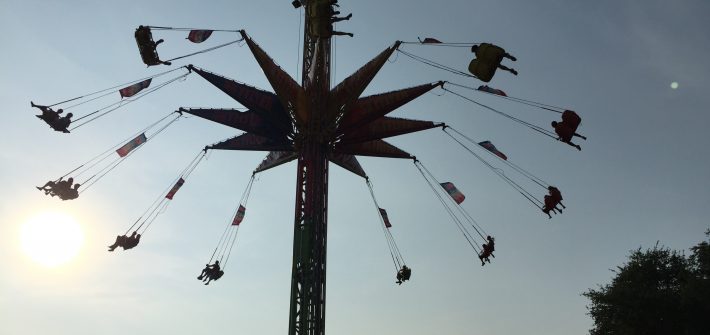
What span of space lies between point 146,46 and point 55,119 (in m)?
4.51

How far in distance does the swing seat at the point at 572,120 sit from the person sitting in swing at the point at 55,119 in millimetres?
19802

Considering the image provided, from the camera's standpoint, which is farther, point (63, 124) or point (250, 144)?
point (250, 144)

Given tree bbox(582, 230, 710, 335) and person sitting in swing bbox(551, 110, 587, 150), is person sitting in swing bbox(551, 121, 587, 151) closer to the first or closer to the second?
person sitting in swing bbox(551, 110, 587, 150)

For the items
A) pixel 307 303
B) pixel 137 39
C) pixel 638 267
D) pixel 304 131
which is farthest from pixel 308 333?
pixel 638 267

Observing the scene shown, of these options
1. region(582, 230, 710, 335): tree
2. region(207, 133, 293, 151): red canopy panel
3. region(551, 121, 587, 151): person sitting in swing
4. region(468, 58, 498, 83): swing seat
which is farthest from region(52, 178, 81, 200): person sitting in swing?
region(582, 230, 710, 335): tree

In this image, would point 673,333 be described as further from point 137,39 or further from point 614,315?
point 137,39

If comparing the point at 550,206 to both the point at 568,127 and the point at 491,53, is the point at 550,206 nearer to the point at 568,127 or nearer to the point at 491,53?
the point at 568,127

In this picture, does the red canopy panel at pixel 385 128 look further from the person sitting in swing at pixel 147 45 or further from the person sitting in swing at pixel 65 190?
the person sitting in swing at pixel 65 190

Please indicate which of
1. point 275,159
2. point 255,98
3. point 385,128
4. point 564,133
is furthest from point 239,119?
point 564,133

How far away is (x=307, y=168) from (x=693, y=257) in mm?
30597

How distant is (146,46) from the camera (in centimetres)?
2109

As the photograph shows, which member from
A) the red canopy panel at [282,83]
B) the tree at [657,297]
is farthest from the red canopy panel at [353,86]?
the tree at [657,297]

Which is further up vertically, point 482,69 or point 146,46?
point 146,46

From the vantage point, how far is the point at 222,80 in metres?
23.8
